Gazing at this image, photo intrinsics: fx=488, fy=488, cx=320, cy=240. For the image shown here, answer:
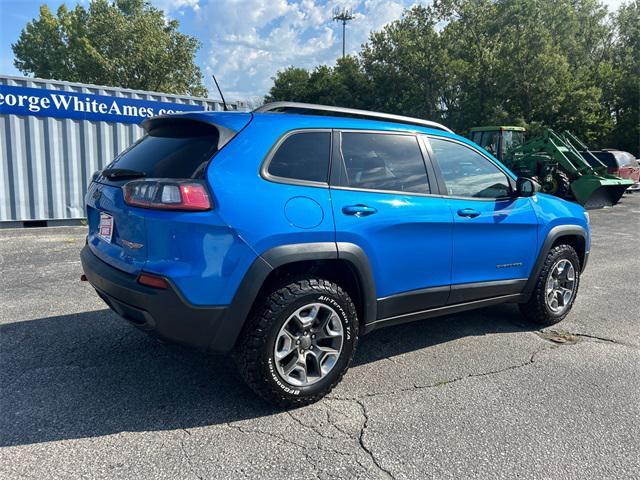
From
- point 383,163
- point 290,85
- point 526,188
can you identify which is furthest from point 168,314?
point 290,85

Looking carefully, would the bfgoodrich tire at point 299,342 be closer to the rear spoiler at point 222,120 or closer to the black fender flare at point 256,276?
the black fender flare at point 256,276

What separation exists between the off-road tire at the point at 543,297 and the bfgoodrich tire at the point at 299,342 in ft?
7.01

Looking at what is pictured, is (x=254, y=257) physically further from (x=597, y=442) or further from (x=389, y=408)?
(x=597, y=442)

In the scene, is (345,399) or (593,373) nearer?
(345,399)

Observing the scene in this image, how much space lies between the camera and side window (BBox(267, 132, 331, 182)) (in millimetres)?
2945

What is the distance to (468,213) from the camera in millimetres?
3717

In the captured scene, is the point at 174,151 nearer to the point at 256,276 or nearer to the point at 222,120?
the point at 222,120

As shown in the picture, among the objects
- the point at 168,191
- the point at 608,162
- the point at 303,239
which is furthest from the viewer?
the point at 608,162

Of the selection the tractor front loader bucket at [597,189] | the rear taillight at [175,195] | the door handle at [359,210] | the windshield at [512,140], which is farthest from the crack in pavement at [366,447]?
the windshield at [512,140]

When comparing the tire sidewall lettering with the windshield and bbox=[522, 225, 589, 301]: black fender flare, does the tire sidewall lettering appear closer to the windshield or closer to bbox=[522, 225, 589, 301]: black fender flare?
bbox=[522, 225, 589, 301]: black fender flare

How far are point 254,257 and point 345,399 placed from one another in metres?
1.15

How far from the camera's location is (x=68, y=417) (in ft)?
9.09

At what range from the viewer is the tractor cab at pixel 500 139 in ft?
61.5

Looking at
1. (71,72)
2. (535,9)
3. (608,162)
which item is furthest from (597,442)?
(71,72)
